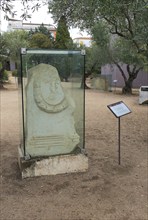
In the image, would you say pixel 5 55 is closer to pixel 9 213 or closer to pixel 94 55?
pixel 94 55

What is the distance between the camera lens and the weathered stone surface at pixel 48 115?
14.6 feet

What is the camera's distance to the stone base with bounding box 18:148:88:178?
4.43 m

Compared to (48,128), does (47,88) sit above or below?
above

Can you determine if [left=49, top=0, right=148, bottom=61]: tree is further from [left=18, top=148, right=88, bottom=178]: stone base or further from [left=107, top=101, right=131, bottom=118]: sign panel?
[left=18, top=148, right=88, bottom=178]: stone base

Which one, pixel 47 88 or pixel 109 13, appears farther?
pixel 109 13

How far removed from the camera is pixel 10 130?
773 cm

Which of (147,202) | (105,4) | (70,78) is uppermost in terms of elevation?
(105,4)

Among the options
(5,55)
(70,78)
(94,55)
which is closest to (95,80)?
(94,55)

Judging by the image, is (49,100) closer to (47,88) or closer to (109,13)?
(47,88)

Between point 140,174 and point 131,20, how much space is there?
3550mm

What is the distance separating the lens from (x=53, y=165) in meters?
4.54

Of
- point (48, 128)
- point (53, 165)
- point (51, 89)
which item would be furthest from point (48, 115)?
point (53, 165)

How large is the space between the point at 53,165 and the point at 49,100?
1.01 metres

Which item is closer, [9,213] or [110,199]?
[9,213]
